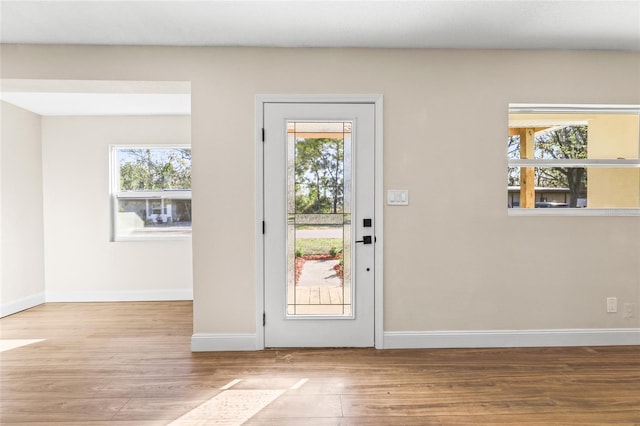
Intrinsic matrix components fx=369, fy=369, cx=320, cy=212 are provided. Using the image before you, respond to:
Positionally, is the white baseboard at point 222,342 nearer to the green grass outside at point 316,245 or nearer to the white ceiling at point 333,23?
the green grass outside at point 316,245

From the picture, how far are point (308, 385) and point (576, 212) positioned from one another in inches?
102

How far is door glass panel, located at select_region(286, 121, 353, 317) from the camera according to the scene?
3.04 m

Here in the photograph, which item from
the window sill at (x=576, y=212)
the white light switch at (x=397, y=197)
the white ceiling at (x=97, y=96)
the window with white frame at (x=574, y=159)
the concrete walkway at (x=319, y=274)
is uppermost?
the white ceiling at (x=97, y=96)

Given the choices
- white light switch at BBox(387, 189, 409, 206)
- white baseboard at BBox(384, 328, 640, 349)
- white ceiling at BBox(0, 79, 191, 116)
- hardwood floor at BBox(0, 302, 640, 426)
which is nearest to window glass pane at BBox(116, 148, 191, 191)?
white ceiling at BBox(0, 79, 191, 116)

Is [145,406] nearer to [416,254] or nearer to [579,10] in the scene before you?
[416,254]

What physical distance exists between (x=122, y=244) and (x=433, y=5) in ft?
14.2

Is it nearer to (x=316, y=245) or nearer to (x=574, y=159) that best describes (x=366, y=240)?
(x=316, y=245)

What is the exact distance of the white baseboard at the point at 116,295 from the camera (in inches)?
183

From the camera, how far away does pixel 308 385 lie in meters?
2.43

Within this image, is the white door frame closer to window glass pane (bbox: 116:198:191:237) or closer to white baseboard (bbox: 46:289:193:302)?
white baseboard (bbox: 46:289:193:302)

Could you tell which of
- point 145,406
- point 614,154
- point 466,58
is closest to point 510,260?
point 614,154

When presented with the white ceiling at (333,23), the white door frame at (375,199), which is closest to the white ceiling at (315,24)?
the white ceiling at (333,23)

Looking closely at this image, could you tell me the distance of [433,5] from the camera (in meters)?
2.37

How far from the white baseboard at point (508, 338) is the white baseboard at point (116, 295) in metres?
2.86
